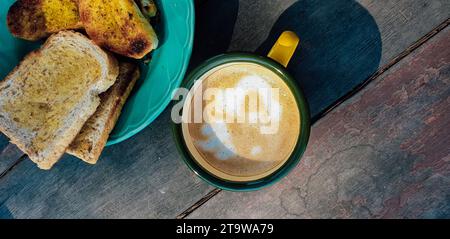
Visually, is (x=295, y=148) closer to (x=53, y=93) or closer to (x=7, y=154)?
(x=53, y=93)

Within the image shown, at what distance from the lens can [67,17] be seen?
78 cm

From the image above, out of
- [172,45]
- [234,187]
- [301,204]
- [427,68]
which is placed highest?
[172,45]

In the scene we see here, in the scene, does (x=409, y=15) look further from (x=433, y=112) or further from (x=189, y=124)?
(x=189, y=124)

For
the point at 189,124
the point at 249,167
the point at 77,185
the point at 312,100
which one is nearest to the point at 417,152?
the point at 312,100

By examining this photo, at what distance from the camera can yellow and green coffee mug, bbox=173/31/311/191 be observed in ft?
2.39

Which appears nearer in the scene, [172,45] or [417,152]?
[172,45]

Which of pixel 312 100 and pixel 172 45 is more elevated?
pixel 172 45

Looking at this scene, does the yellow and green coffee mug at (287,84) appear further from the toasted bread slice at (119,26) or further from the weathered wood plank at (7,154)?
the weathered wood plank at (7,154)

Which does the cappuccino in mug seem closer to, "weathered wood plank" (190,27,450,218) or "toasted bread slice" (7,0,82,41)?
"weathered wood plank" (190,27,450,218)

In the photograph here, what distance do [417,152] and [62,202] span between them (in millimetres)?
734

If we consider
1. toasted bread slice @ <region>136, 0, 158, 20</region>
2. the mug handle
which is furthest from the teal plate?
the mug handle

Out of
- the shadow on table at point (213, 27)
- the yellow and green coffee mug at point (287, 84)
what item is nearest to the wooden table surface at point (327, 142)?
the shadow on table at point (213, 27)

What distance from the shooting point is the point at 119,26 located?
0.76m

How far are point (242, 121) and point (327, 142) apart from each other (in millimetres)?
196
